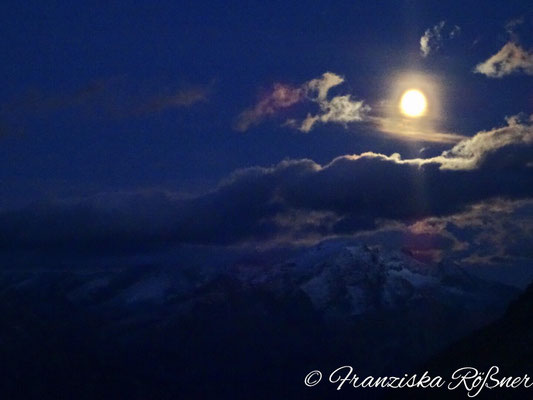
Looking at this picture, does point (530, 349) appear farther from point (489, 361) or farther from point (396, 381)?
point (396, 381)

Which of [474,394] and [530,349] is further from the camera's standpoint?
[530,349]

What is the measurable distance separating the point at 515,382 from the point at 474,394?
12.0 m

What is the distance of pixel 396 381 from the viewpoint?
184625mm

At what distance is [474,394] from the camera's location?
575 ft

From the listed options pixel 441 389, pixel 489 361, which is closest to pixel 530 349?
pixel 489 361

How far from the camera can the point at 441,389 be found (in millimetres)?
191875

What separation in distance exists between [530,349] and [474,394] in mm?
25052

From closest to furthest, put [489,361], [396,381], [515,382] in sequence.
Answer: [515,382] < [396,381] < [489,361]

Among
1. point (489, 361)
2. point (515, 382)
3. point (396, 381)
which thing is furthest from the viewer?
point (489, 361)

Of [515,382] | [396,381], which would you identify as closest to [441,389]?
[396,381]

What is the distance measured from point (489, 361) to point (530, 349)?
10528 millimetres

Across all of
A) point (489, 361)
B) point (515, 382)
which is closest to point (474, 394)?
point (515, 382)

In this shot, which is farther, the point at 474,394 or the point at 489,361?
the point at 489,361

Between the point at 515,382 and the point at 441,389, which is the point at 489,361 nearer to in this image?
the point at 441,389
